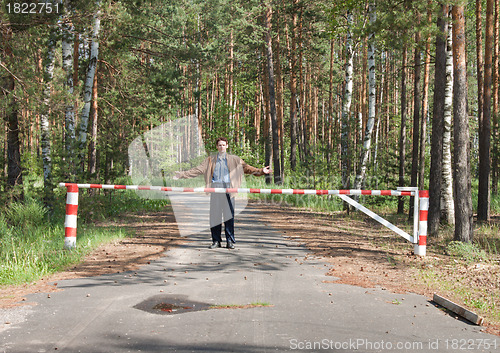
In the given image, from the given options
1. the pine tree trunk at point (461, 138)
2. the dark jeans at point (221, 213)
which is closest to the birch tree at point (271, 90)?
the pine tree trunk at point (461, 138)

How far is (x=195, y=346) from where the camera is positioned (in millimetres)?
4125

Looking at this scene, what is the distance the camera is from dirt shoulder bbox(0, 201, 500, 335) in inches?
269

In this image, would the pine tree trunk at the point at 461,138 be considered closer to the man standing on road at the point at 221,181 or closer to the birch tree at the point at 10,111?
the man standing on road at the point at 221,181

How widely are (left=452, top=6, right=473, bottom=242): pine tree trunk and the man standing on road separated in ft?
13.5

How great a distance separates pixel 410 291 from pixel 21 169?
34.8ft

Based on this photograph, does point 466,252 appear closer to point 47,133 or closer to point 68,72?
point 68,72

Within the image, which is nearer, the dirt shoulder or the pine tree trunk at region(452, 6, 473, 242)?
the dirt shoulder

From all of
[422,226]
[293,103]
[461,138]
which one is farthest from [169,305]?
[293,103]

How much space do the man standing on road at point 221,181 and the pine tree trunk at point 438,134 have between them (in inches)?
179

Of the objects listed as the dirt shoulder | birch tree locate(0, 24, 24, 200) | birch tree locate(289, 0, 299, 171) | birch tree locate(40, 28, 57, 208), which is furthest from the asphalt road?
birch tree locate(289, 0, 299, 171)

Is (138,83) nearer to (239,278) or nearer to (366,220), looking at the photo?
(366,220)

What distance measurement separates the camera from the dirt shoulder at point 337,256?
269 inches

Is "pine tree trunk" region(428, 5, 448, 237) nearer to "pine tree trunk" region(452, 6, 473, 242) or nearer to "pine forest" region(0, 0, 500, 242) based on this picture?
"pine forest" region(0, 0, 500, 242)

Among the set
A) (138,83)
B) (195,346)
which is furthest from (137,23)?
(195,346)
